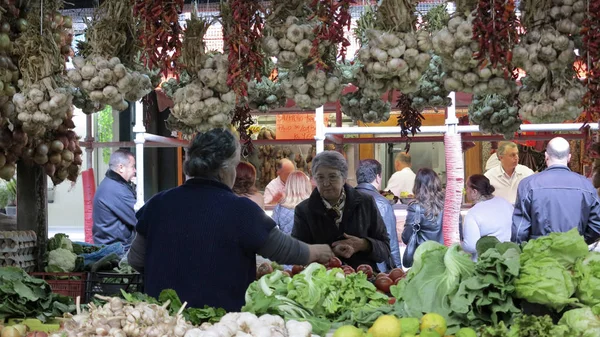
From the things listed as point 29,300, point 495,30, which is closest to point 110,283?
point 29,300

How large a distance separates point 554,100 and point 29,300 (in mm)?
2700

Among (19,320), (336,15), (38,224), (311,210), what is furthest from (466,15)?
(38,224)

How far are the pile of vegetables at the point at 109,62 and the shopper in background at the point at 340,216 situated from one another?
1662 millimetres

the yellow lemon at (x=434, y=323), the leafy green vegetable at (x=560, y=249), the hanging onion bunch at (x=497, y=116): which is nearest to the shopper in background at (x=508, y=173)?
the hanging onion bunch at (x=497, y=116)

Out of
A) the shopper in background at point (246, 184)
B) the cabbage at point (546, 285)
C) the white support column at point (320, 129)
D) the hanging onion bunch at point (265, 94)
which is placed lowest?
the cabbage at point (546, 285)

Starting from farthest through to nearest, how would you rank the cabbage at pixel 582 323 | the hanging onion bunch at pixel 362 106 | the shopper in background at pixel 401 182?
the shopper in background at pixel 401 182 → the hanging onion bunch at pixel 362 106 → the cabbage at pixel 582 323

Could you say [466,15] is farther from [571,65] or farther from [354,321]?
[354,321]

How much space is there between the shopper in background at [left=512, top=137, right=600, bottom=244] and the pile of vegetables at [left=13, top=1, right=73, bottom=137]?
11.1 ft

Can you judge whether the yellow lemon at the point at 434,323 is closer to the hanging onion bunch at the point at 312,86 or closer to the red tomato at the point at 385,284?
the hanging onion bunch at the point at 312,86

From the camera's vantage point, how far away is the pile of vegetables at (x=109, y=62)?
143 inches

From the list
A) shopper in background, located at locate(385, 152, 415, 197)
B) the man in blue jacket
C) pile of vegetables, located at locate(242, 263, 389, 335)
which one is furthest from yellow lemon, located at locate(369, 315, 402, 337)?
shopper in background, located at locate(385, 152, 415, 197)

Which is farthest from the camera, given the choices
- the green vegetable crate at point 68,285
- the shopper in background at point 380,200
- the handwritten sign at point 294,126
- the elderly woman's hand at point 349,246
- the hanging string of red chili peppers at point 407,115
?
the handwritten sign at point 294,126

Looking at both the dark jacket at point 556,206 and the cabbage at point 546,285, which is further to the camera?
the dark jacket at point 556,206

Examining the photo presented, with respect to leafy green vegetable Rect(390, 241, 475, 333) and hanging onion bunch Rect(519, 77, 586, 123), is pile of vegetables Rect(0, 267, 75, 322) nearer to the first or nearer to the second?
leafy green vegetable Rect(390, 241, 475, 333)
